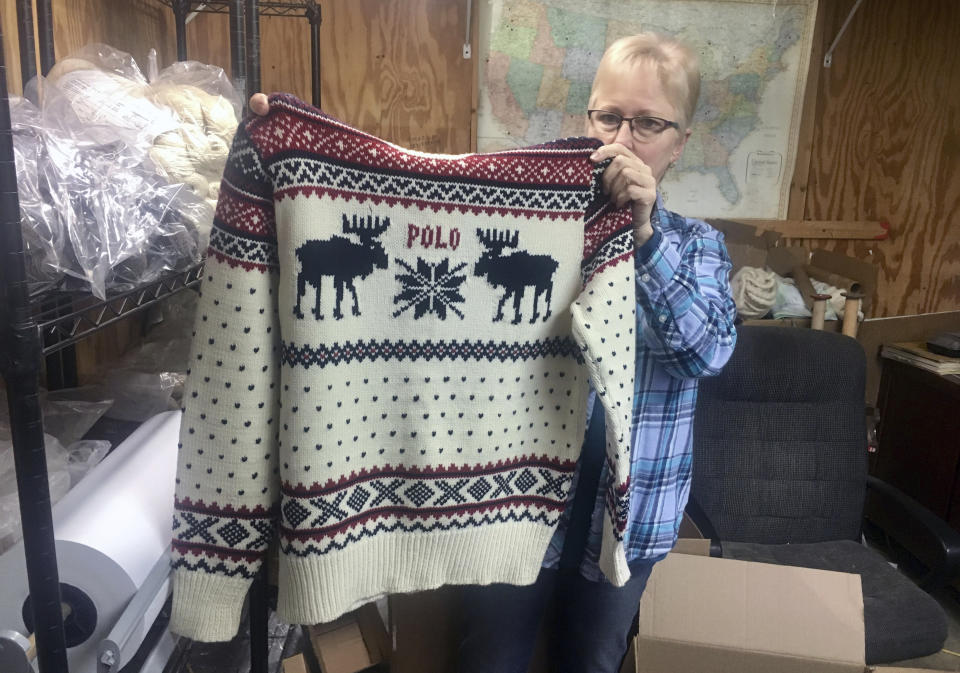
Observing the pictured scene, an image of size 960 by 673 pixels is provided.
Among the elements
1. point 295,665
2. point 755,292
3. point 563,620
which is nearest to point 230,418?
point 563,620

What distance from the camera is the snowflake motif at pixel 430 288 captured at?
2.74ft

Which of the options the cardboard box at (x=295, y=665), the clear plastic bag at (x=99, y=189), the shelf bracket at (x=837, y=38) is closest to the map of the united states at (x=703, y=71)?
the shelf bracket at (x=837, y=38)

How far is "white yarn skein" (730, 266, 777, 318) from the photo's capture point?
205 centimetres

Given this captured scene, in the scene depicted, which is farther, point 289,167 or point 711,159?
point 711,159

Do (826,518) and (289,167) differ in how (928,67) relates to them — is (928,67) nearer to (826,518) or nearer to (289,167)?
(826,518)

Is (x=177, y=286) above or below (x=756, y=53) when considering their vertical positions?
below

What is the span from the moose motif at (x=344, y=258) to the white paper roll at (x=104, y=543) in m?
0.34

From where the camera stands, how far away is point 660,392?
3.19 feet

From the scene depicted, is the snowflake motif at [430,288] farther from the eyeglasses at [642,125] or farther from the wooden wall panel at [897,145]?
the wooden wall panel at [897,145]

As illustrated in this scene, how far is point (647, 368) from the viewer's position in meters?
0.97

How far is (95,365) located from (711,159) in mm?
1919

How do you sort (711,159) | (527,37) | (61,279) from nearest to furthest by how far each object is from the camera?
(61,279) < (527,37) < (711,159)

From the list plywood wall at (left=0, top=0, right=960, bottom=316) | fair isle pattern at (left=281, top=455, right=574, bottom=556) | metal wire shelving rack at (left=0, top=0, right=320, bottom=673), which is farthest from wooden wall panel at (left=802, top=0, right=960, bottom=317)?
metal wire shelving rack at (left=0, top=0, right=320, bottom=673)

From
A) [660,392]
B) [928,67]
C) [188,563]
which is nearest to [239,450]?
[188,563]
